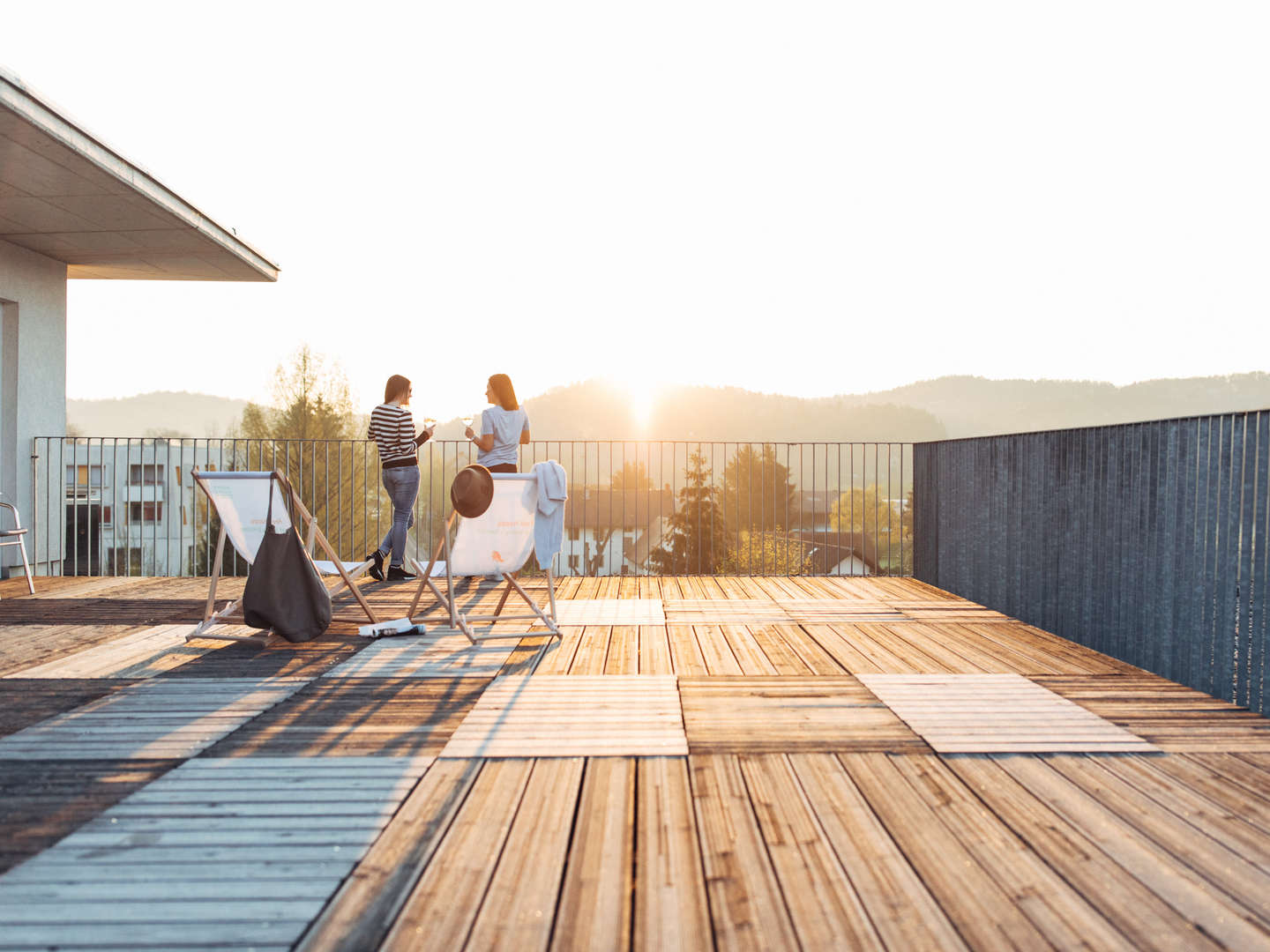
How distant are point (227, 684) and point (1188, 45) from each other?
6.58 m

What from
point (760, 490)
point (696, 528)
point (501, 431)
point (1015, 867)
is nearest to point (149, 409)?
point (696, 528)

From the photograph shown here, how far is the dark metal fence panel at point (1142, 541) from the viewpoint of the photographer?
9.07 feet

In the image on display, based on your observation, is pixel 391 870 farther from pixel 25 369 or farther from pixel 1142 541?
pixel 25 369

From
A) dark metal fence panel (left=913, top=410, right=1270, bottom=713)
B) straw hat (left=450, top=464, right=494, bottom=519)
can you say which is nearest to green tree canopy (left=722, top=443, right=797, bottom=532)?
dark metal fence panel (left=913, top=410, right=1270, bottom=713)

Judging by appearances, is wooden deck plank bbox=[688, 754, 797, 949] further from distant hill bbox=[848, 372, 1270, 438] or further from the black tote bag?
distant hill bbox=[848, 372, 1270, 438]

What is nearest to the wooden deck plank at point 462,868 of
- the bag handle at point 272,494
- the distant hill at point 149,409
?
the bag handle at point 272,494

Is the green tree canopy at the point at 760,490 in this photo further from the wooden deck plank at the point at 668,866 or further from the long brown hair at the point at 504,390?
the wooden deck plank at the point at 668,866

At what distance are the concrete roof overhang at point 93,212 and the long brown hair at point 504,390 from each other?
A: 254 centimetres

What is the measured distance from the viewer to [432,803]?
1.85 metres

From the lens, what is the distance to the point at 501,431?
5184mm

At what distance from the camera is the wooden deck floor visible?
1381 millimetres

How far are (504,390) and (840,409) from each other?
7268 cm

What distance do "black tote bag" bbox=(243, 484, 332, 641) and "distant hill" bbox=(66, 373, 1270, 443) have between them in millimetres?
45299

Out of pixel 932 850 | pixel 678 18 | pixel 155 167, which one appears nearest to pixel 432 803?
pixel 932 850
